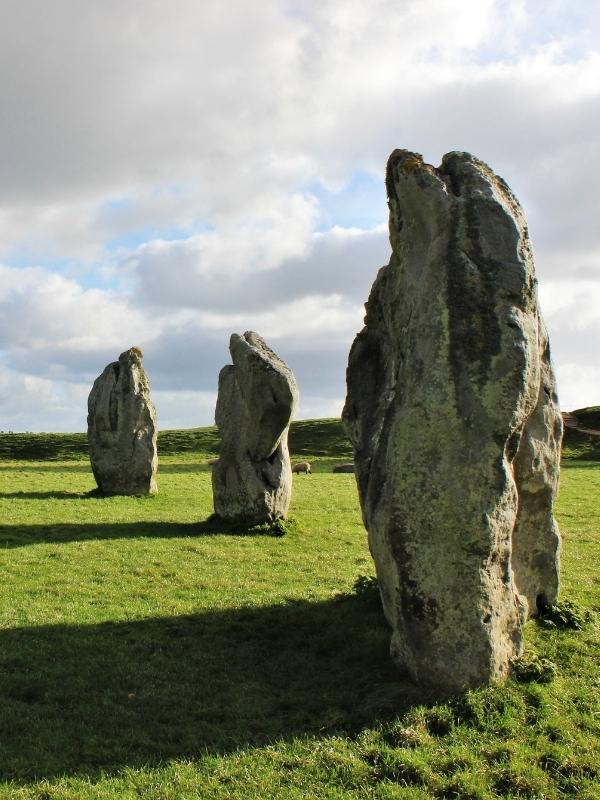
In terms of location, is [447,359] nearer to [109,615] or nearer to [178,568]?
[109,615]

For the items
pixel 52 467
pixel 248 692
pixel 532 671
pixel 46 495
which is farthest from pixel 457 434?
pixel 52 467

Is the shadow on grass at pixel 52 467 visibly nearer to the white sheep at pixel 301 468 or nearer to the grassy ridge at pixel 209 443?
the grassy ridge at pixel 209 443

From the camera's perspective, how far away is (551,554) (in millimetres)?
12117

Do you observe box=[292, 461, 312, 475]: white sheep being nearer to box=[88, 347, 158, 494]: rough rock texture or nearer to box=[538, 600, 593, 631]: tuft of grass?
box=[88, 347, 158, 494]: rough rock texture

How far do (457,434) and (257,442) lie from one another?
42.6 ft

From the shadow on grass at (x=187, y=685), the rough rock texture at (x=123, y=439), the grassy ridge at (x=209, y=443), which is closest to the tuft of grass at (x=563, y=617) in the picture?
the shadow on grass at (x=187, y=685)

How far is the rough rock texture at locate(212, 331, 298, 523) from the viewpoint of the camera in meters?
21.7

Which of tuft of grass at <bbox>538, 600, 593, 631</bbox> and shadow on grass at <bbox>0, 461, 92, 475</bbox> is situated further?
shadow on grass at <bbox>0, 461, 92, 475</bbox>

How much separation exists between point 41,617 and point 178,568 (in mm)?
4269

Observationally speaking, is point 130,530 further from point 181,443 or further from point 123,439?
point 181,443

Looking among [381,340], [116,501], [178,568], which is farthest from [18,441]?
[381,340]

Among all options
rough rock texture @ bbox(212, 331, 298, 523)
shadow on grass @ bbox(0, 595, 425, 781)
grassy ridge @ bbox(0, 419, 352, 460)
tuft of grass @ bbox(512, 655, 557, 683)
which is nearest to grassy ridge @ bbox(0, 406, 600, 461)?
grassy ridge @ bbox(0, 419, 352, 460)

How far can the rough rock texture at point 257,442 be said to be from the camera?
2172cm

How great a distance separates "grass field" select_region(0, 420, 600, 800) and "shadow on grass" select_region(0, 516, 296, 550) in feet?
4.40
